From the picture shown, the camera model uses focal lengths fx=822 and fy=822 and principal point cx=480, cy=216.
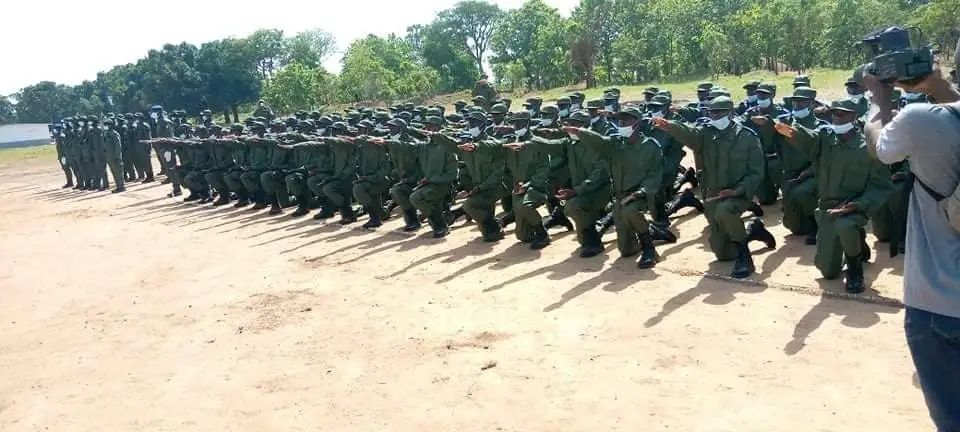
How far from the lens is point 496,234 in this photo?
11.5m

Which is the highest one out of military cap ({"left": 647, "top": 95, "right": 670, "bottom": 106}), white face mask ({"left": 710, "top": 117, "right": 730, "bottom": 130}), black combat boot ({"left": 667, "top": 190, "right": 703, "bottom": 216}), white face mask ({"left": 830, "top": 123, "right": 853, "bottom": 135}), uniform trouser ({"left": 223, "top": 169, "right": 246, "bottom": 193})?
military cap ({"left": 647, "top": 95, "right": 670, "bottom": 106})

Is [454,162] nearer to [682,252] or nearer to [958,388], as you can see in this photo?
[682,252]

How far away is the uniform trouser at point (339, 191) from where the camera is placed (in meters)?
14.2

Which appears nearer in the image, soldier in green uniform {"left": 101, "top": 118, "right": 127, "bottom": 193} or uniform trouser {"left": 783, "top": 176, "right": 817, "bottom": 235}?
uniform trouser {"left": 783, "top": 176, "right": 817, "bottom": 235}

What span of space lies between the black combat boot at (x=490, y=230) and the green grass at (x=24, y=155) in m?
35.8

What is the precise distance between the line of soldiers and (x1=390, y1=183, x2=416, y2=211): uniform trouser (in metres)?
0.02

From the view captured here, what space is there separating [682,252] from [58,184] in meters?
25.0

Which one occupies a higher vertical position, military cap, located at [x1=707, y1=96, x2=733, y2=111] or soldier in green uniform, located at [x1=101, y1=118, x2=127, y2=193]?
military cap, located at [x1=707, y1=96, x2=733, y2=111]

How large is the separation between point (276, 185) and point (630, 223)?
9.06 metres

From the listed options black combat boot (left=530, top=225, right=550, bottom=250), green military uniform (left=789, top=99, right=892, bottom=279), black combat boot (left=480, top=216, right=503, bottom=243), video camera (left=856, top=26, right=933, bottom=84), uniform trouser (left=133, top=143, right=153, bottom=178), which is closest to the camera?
video camera (left=856, top=26, right=933, bottom=84)

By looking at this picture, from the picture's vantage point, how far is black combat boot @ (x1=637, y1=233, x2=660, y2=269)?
908 centimetres

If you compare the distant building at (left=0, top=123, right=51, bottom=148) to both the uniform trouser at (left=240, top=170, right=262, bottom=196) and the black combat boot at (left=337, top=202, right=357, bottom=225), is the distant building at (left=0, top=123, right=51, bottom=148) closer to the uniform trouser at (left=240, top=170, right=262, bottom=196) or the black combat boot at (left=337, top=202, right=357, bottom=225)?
the uniform trouser at (left=240, top=170, right=262, bottom=196)

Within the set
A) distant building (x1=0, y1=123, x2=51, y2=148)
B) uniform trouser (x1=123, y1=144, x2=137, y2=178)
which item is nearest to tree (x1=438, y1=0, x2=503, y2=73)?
distant building (x1=0, y1=123, x2=51, y2=148)

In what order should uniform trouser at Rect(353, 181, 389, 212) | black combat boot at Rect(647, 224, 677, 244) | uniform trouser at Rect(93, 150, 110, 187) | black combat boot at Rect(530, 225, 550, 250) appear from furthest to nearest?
uniform trouser at Rect(93, 150, 110, 187)
uniform trouser at Rect(353, 181, 389, 212)
black combat boot at Rect(530, 225, 550, 250)
black combat boot at Rect(647, 224, 677, 244)
